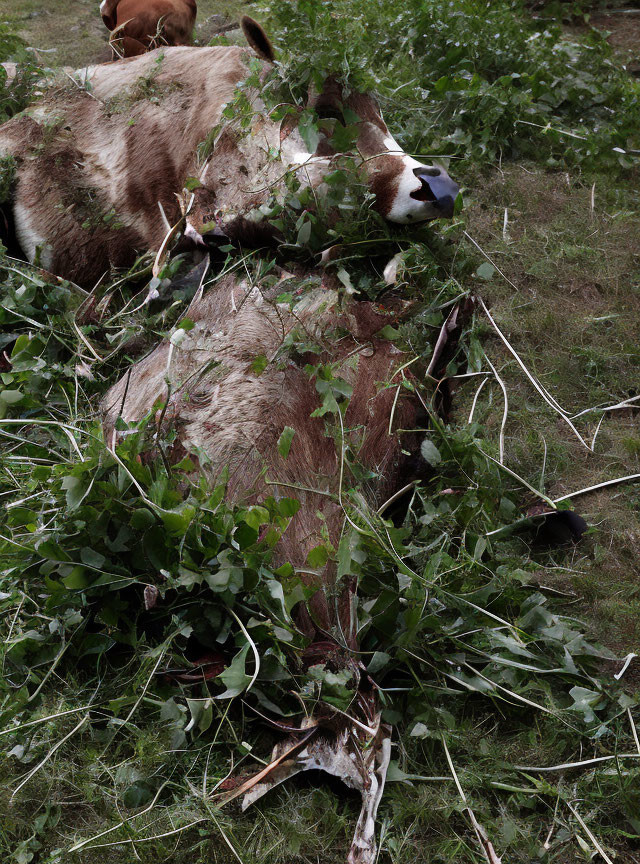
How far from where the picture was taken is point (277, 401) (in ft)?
8.30

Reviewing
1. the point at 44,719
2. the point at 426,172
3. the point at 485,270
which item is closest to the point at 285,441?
the point at 44,719

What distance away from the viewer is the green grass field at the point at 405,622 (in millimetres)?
1888

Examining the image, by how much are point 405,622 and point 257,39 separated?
10.3ft

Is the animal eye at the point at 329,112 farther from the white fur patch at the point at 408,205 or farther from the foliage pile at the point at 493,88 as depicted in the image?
the foliage pile at the point at 493,88

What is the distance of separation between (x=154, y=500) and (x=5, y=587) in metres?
0.57

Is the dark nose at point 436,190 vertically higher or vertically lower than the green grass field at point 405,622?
higher

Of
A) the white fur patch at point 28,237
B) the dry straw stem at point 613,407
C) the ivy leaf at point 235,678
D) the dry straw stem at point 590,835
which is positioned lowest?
the dry straw stem at point 590,835

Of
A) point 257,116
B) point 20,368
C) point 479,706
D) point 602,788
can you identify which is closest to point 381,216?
point 257,116

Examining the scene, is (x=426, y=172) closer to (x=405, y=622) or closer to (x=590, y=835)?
(x=405, y=622)

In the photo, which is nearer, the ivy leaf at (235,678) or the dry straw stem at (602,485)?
the ivy leaf at (235,678)

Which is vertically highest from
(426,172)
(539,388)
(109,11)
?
(109,11)

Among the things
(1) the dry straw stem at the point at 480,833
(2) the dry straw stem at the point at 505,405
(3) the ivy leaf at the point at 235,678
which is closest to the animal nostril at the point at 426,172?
(2) the dry straw stem at the point at 505,405

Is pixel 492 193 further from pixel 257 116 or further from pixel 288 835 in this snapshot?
pixel 288 835

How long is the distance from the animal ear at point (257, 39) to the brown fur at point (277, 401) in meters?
1.60
